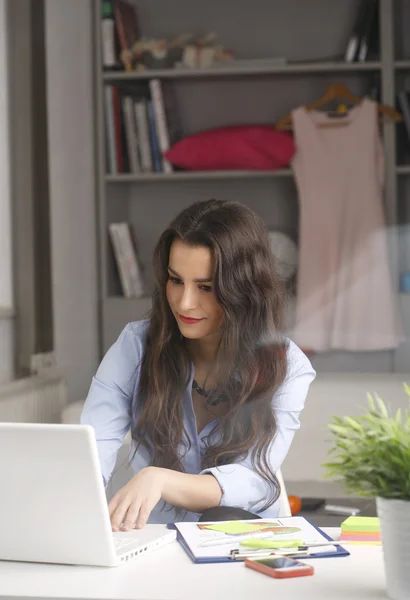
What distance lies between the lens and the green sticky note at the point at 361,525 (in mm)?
1223

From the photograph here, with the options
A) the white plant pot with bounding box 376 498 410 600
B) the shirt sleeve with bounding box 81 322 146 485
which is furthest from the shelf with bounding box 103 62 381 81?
the white plant pot with bounding box 376 498 410 600

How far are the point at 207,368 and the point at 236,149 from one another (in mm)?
1528

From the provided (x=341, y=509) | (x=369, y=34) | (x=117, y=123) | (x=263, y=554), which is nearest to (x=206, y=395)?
(x=263, y=554)

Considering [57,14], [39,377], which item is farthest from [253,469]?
[57,14]

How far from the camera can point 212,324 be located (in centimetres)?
162

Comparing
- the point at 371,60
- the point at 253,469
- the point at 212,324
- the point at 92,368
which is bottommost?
the point at 92,368

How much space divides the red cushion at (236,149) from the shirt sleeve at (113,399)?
1.53 m

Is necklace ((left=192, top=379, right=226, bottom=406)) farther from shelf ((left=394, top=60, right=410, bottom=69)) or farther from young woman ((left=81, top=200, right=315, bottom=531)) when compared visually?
shelf ((left=394, top=60, right=410, bottom=69))

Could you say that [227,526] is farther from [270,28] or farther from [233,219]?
[270,28]

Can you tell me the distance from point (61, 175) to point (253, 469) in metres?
1.87

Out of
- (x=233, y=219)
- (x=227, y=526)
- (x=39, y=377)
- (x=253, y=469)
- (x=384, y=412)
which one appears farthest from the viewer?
(x=39, y=377)

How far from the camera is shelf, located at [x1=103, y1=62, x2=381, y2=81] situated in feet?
9.98

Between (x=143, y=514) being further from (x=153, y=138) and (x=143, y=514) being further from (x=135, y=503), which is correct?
(x=153, y=138)

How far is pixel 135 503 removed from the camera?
124 cm
